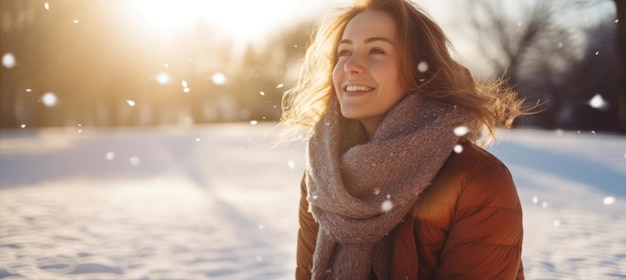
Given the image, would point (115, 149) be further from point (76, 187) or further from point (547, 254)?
point (547, 254)

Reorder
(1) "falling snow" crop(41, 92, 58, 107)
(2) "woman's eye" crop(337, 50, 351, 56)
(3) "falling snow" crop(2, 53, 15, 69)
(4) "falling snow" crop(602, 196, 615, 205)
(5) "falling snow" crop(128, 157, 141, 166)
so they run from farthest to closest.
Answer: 1. (1) "falling snow" crop(41, 92, 58, 107)
2. (3) "falling snow" crop(2, 53, 15, 69)
3. (5) "falling snow" crop(128, 157, 141, 166)
4. (4) "falling snow" crop(602, 196, 615, 205)
5. (2) "woman's eye" crop(337, 50, 351, 56)

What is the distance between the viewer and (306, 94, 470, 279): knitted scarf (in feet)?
6.82

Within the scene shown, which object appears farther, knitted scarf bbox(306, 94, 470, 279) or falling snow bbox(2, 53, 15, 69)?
falling snow bbox(2, 53, 15, 69)

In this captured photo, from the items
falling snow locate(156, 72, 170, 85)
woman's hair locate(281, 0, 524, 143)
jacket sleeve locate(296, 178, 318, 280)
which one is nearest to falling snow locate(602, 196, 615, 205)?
woman's hair locate(281, 0, 524, 143)

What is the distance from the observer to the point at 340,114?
254cm

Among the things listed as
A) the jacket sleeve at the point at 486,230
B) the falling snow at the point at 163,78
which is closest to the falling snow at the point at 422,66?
the jacket sleeve at the point at 486,230

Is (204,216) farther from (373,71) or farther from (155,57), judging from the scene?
(155,57)

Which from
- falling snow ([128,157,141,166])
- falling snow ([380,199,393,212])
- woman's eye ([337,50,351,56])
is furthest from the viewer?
falling snow ([128,157,141,166])

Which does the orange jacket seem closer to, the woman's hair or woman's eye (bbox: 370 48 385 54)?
the woman's hair

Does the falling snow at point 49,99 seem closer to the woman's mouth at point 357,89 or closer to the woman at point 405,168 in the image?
the woman at point 405,168

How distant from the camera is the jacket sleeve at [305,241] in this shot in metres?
2.57

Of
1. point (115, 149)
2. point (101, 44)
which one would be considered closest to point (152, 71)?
point (101, 44)

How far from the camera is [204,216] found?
6219 mm

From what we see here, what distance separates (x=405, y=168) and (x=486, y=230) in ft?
1.21
